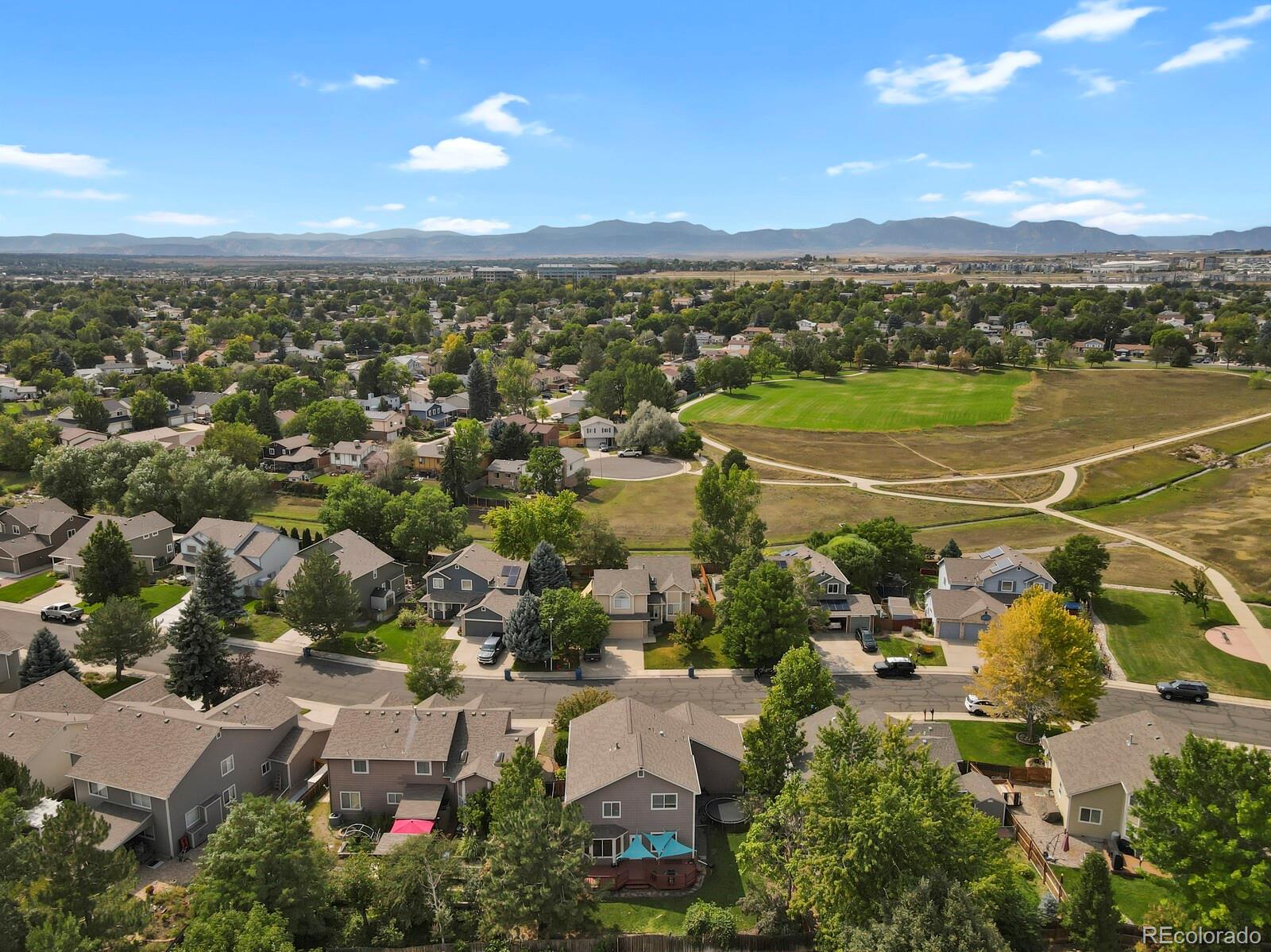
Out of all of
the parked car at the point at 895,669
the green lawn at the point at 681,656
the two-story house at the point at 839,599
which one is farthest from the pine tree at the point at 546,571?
the parked car at the point at 895,669

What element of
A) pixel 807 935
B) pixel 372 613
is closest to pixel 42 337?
pixel 372 613

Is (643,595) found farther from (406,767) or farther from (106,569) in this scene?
(106,569)

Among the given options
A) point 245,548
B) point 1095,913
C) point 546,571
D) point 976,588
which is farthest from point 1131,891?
point 245,548

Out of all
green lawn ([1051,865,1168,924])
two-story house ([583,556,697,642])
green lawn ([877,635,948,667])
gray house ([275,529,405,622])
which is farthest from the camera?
gray house ([275,529,405,622])

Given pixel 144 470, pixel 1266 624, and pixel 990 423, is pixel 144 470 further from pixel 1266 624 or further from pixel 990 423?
pixel 990 423

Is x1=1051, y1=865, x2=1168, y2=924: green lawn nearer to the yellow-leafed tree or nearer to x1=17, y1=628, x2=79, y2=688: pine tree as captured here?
the yellow-leafed tree

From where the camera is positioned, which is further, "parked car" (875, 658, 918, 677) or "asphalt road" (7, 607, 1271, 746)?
"parked car" (875, 658, 918, 677)

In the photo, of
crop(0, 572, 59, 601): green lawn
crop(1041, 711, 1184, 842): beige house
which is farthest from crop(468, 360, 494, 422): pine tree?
crop(1041, 711, 1184, 842): beige house
